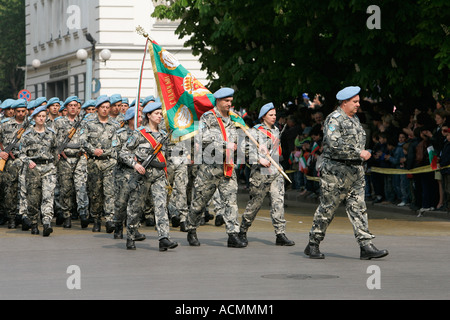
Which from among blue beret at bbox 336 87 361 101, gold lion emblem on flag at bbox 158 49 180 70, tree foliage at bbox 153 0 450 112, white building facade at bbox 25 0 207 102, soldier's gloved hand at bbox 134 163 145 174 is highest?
white building facade at bbox 25 0 207 102

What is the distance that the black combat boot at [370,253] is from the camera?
13031 mm

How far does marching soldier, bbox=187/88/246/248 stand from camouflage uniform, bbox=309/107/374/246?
1836mm

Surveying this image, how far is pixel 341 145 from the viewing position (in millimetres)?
13125

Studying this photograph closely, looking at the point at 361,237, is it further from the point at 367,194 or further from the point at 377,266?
the point at 367,194

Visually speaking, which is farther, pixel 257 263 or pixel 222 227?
pixel 222 227

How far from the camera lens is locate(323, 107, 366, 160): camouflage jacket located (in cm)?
1313

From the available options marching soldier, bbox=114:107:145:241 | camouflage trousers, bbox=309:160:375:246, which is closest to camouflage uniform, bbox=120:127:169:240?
marching soldier, bbox=114:107:145:241

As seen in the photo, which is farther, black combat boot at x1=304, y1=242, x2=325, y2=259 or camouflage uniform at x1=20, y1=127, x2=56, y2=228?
camouflage uniform at x1=20, y1=127, x2=56, y2=228

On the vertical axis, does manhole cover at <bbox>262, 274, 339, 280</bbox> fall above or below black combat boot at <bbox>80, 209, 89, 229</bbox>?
below

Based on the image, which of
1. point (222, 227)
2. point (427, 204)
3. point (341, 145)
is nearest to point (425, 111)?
point (427, 204)

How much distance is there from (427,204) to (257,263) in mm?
8171

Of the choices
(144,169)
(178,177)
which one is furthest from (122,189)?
(178,177)

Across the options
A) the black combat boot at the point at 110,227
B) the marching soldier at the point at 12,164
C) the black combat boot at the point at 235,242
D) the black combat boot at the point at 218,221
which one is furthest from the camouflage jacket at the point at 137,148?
the marching soldier at the point at 12,164

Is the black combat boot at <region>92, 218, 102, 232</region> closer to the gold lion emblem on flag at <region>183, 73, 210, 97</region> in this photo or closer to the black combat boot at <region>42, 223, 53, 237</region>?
the black combat boot at <region>42, 223, 53, 237</region>
